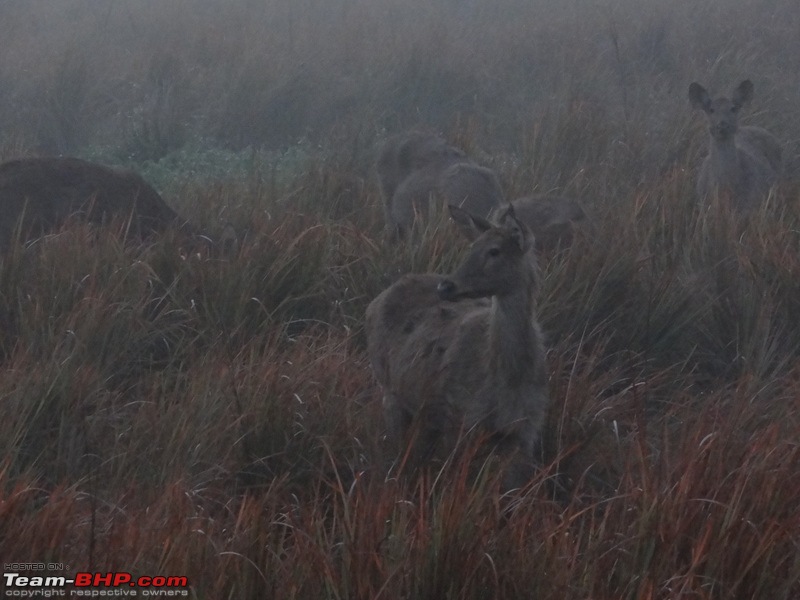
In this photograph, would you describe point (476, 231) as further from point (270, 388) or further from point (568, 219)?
point (568, 219)

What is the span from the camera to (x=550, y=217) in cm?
877

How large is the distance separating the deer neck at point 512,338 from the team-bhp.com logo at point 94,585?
2231 millimetres

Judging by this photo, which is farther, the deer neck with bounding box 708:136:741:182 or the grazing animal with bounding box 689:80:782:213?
the deer neck with bounding box 708:136:741:182

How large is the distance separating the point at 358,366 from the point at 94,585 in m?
3.07

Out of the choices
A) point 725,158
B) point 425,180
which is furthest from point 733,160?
point 425,180

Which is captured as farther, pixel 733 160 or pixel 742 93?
pixel 742 93

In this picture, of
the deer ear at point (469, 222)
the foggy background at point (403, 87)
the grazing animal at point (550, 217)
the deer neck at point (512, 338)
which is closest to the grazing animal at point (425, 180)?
the grazing animal at point (550, 217)

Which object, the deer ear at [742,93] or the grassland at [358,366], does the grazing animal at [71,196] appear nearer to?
the grassland at [358,366]

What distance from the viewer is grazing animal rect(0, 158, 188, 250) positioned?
325 inches

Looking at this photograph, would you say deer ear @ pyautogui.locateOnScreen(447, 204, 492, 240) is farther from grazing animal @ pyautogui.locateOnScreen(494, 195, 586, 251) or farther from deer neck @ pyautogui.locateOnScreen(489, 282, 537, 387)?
grazing animal @ pyautogui.locateOnScreen(494, 195, 586, 251)

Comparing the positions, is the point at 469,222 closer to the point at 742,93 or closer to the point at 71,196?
the point at 71,196

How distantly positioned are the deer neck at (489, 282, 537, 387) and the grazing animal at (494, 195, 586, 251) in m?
2.65

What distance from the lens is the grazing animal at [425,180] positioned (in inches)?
381

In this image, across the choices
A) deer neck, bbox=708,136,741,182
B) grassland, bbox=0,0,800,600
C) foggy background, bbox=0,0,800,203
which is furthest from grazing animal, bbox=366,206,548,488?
foggy background, bbox=0,0,800,203
